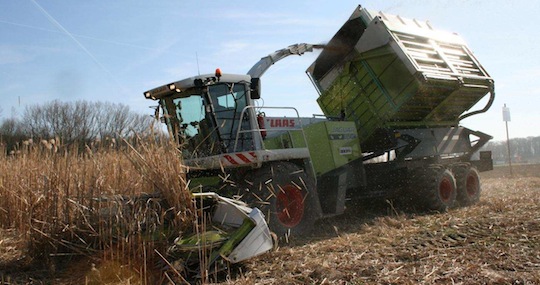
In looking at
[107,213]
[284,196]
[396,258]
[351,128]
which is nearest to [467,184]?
[351,128]

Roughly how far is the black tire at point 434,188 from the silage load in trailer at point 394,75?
0.96 metres

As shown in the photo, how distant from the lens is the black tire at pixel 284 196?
5.88 m

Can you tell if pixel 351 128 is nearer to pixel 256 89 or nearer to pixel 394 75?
pixel 394 75

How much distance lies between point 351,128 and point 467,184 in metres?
3.26

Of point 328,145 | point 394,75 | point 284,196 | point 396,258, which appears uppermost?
point 394,75

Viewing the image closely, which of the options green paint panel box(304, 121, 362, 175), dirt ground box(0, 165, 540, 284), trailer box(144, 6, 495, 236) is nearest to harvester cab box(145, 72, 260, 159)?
trailer box(144, 6, 495, 236)

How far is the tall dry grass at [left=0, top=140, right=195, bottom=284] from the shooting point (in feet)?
14.2

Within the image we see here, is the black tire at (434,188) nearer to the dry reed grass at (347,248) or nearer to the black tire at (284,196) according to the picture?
the dry reed grass at (347,248)

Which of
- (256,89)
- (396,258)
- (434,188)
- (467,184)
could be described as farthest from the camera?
(467,184)

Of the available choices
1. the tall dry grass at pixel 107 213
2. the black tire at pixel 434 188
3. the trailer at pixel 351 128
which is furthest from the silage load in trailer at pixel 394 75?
the tall dry grass at pixel 107 213

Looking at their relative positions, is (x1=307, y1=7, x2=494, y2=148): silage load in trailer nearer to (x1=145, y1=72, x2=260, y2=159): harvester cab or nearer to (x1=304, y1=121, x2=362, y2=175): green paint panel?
(x1=304, y1=121, x2=362, y2=175): green paint panel

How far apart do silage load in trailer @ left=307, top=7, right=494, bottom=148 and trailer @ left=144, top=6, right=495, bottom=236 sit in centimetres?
2

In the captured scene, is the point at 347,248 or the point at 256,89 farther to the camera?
the point at 256,89

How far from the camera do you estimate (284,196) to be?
6324mm
